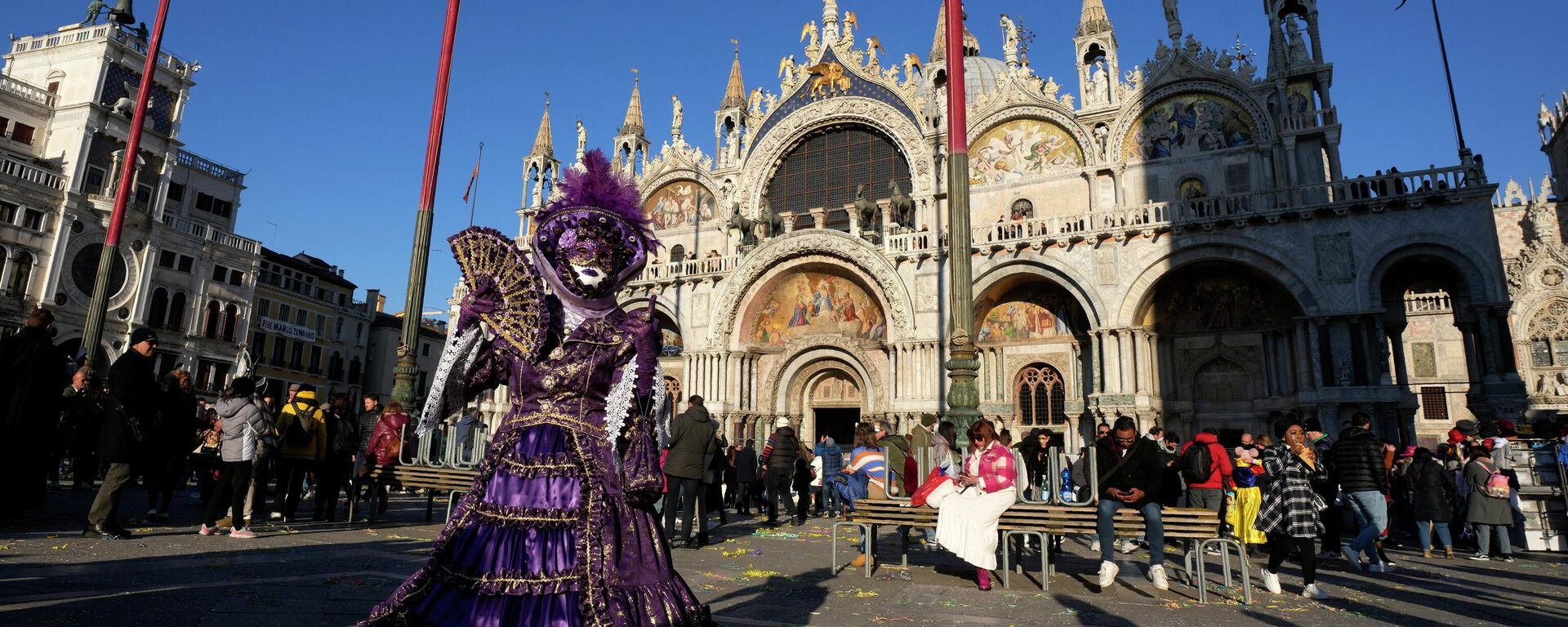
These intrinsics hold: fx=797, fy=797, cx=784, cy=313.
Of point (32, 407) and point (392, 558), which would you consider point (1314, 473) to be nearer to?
point (392, 558)

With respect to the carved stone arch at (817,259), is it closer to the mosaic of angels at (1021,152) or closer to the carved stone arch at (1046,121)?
the mosaic of angels at (1021,152)

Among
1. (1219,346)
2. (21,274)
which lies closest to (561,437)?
(1219,346)

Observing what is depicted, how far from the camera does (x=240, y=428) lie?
25.4ft

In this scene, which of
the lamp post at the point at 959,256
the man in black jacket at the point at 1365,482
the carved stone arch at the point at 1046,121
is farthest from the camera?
the carved stone arch at the point at 1046,121

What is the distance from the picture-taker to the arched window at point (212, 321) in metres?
32.0

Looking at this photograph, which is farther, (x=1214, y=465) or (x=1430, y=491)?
(x=1430, y=491)

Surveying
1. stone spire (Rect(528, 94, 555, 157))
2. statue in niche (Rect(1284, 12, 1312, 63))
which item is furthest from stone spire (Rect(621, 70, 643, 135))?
statue in niche (Rect(1284, 12, 1312, 63))

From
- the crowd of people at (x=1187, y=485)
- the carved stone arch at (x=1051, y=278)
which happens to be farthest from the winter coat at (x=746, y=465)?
the carved stone arch at (x=1051, y=278)

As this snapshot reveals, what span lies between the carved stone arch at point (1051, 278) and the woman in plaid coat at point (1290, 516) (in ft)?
43.7

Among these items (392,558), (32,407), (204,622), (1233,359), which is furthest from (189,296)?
(1233,359)

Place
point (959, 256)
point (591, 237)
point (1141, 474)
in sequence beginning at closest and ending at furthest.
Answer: point (591, 237) → point (1141, 474) → point (959, 256)

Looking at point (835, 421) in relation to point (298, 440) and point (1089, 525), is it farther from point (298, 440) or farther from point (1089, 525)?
point (1089, 525)

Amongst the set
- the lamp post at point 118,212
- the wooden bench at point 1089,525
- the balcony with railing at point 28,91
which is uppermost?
the balcony with railing at point 28,91

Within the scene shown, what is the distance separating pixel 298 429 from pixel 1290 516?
32.6 feet
